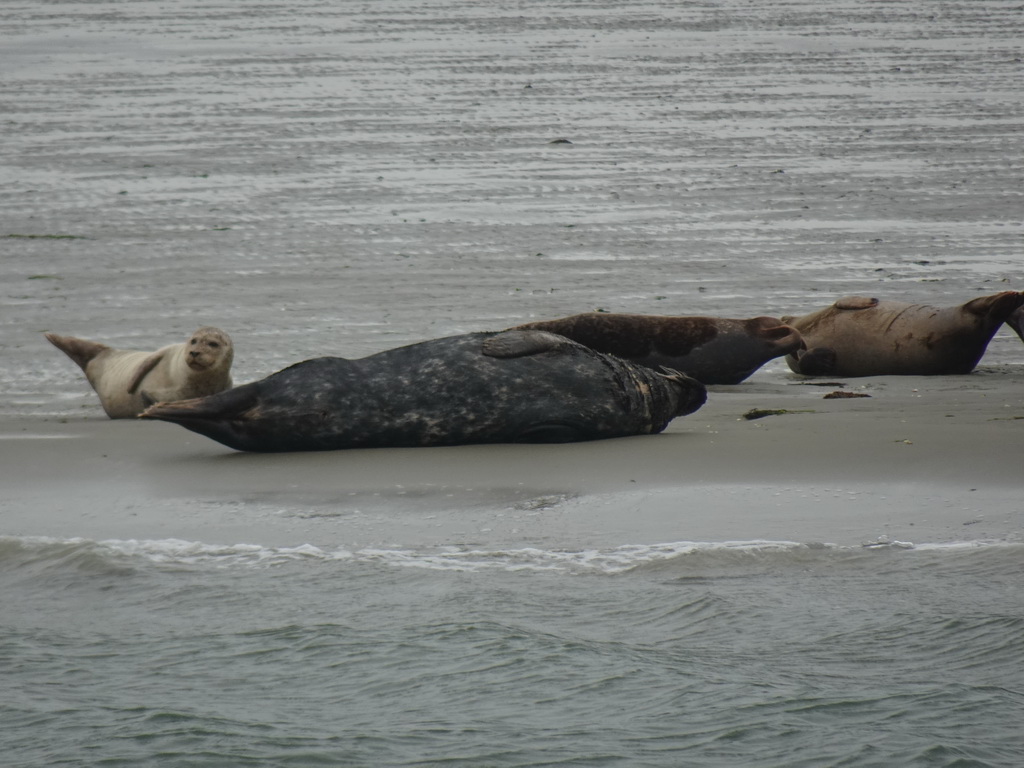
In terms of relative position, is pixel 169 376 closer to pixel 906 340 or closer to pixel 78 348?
pixel 78 348

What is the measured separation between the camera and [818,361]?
752 centimetres

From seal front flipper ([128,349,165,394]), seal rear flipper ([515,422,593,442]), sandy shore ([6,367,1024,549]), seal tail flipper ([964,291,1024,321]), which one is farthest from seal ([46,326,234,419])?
seal tail flipper ([964,291,1024,321])

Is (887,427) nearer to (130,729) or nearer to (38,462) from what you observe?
(38,462)

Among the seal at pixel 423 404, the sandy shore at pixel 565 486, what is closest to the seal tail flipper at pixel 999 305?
the sandy shore at pixel 565 486

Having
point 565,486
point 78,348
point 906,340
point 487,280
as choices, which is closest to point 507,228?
point 487,280

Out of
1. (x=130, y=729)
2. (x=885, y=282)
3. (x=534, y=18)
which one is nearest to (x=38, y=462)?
(x=130, y=729)

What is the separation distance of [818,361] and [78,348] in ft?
11.7

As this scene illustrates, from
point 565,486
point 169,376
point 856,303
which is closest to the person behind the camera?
point 565,486

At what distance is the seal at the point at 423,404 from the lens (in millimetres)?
5406

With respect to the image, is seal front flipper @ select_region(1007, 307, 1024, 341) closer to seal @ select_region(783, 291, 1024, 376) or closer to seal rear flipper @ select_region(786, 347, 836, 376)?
Result: seal @ select_region(783, 291, 1024, 376)

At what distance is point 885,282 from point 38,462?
596 cm

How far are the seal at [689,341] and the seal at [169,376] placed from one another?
4.86ft

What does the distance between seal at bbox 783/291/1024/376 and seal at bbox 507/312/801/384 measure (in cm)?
31

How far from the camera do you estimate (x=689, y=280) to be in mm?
9562
